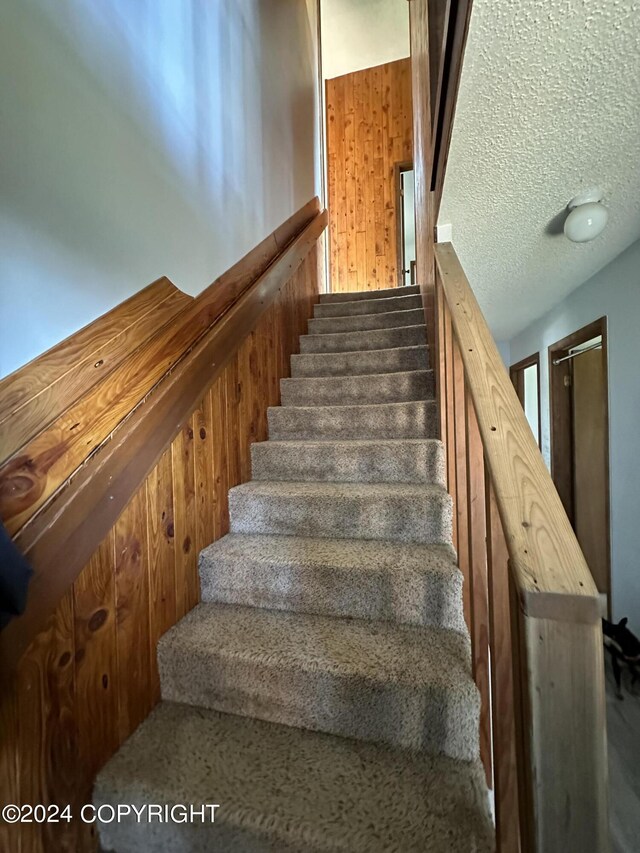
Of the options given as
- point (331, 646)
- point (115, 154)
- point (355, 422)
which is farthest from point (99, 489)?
point (355, 422)

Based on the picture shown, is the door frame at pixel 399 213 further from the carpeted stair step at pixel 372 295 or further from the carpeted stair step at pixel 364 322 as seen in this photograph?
the carpeted stair step at pixel 364 322

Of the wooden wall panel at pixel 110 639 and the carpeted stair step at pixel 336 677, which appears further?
the carpeted stair step at pixel 336 677

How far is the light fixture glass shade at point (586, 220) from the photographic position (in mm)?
1365

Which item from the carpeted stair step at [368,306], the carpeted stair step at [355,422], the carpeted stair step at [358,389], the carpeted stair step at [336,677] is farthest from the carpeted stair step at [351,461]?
the carpeted stair step at [368,306]

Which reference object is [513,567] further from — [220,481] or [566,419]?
[566,419]

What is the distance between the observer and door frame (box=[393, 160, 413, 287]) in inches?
168

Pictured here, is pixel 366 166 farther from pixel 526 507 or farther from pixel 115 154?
pixel 526 507

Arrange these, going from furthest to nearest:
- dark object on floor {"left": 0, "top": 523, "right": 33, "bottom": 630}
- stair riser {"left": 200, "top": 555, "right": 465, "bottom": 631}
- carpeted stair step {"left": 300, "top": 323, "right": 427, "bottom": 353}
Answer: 1. carpeted stair step {"left": 300, "top": 323, "right": 427, "bottom": 353}
2. stair riser {"left": 200, "top": 555, "right": 465, "bottom": 631}
3. dark object on floor {"left": 0, "top": 523, "right": 33, "bottom": 630}

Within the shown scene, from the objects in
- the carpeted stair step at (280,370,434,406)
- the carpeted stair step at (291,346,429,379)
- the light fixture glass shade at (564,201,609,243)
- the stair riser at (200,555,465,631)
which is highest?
the light fixture glass shade at (564,201,609,243)

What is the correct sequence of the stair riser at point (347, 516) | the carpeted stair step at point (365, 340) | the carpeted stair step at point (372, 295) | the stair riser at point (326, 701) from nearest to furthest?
the stair riser at point (326, 701) < the stair riser at point (347, 516) < the carpeted stair step at point (365, 340) < the carpeted stair step at point (372, 295)

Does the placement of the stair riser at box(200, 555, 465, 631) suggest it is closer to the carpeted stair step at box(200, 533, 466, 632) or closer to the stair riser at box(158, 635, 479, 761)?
the carpeted stair step at box(200, 533, 466, 632)

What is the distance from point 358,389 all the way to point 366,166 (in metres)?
3.79

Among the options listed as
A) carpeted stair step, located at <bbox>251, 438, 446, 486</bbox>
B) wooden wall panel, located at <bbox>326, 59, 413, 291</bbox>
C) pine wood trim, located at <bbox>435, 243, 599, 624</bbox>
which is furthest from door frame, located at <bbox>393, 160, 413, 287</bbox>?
pine wood trim, located at <bbox>435, 243, 599, 624</bbox>

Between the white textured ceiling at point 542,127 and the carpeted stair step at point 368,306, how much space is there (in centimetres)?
82
